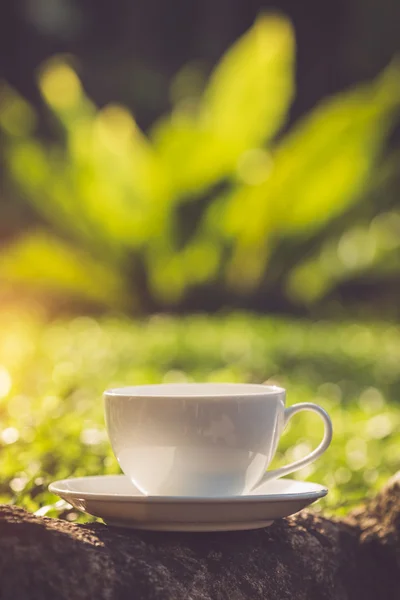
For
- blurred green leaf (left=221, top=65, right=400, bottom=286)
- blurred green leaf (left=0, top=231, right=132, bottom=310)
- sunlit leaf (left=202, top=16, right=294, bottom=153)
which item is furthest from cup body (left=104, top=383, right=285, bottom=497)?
blurred green leaf (left=0, top=231, right=132, bottom=310)

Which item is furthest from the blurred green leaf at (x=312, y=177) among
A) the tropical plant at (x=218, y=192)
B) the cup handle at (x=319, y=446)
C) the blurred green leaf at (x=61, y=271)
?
the cup handle at (x=319, y=446)

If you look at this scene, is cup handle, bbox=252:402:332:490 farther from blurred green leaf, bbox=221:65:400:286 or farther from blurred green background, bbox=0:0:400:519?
blurred green leaf, bbox=221:65:400:286

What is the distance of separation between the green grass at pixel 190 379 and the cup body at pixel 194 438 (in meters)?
0.29

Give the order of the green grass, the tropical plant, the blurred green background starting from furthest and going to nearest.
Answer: the tropical plant
the blurred green background
the green grass

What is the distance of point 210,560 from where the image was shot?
167 cm

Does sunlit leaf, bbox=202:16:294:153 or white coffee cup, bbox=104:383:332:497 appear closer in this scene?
white coffee cup, bbox=104:383:332:497

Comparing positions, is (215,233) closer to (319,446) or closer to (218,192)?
(218,192)

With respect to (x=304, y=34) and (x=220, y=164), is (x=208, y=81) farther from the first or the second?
(x=220, y=164)

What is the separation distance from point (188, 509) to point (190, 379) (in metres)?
3.51

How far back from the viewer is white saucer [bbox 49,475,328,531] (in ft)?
5.08

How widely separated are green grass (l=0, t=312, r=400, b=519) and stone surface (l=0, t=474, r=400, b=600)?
0.37 meters

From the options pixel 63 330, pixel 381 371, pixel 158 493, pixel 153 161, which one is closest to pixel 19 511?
pixel 158 493

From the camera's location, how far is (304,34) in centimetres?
1437

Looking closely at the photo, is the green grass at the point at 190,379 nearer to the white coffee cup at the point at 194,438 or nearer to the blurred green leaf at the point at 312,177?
the white coffee cup at the point at 194,438
